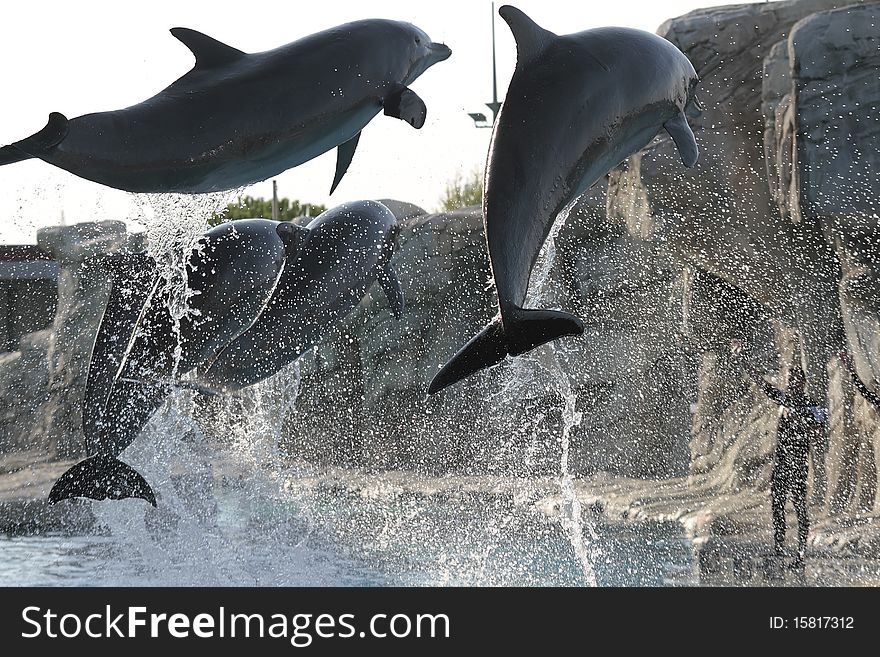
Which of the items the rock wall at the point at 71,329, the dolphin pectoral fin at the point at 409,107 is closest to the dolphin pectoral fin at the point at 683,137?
the dolphin pectoral fin at the point at 409,107

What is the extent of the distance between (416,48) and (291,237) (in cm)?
228

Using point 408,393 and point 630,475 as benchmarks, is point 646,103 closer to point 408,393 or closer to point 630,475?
point 630,475

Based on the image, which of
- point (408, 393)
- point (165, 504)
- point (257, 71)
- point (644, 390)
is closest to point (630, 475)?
point (644, 390)

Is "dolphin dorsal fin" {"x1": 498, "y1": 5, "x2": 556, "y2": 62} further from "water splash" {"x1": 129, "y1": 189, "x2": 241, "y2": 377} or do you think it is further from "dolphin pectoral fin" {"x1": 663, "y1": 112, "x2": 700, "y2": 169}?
"water splash" {"x1": 129, "y1": 189, "x2": 241, "y2": 377}

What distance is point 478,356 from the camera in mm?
4898

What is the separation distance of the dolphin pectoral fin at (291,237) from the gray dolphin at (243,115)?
199cm

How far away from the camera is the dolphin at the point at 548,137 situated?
4.79 m

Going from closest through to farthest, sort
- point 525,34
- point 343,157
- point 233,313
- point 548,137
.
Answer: point 548,137
point 525,34
point 343,157
point 233,313

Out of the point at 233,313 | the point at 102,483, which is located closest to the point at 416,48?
the point at 233,313

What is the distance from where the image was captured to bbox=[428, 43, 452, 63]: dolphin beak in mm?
5797

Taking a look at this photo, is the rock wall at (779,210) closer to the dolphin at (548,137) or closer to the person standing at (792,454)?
the person standing at (792,454)

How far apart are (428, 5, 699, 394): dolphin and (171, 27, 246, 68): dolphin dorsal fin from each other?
53.2 inches

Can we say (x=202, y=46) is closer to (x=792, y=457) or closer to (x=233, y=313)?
(x=233, y=313)

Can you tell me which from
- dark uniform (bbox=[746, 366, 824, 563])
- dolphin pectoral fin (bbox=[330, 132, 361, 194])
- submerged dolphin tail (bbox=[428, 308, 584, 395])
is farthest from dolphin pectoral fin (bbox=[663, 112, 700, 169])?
dark uniform (bbox=[746, 366, 824, 563])
